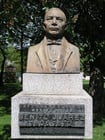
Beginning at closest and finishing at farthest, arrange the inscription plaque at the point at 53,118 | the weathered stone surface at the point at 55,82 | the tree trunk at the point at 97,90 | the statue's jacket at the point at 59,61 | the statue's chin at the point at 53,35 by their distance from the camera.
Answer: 1. the inscription plaque at the point at 53,118
2. the weathered stone surface at the point at 55,82
3. the statue's jacket at the point at 59,61
4. the statue's chin at the point at 53,35
5. the tree trunk at the point at 97,90

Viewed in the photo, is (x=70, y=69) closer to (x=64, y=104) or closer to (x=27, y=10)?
(x=64, y=104)

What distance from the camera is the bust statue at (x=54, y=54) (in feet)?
27.2

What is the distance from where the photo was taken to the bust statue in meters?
8.29

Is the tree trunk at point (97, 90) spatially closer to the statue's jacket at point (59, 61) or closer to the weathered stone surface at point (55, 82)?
the statue's jacket at point (59, 61)

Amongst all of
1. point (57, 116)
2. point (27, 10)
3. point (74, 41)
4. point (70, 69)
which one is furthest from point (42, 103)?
point (27, 10)

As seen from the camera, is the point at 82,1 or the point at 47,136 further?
the point at 82,1

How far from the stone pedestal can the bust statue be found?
0.29m

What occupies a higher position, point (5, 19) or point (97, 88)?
point (5, 19)

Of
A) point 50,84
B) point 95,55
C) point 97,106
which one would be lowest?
point 97,106

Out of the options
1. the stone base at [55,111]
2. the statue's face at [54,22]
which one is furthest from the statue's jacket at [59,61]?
the stone base at [55,111]

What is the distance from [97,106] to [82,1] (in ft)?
13.8

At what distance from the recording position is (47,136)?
8.02 m

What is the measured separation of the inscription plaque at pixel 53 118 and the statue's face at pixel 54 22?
1.44 meters

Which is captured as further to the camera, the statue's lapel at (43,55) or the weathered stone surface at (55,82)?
the statue's lapel at (43,55)
